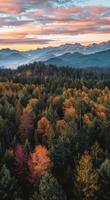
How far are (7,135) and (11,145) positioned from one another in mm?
9261

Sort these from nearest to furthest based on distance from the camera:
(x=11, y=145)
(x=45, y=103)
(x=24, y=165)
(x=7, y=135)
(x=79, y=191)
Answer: (x=79, y=191) → (x=24, y=165) → (x=11, y=145) → (x=7, y=135) → (x=45, y=103)

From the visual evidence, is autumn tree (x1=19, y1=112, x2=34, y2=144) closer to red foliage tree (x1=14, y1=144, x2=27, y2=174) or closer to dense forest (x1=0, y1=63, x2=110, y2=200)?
dense forest (x1=0, y1=63, x2=110, y2=200)

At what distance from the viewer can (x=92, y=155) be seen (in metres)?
90.4

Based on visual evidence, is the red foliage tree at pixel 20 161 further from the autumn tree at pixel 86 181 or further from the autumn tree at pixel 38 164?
the autumn tree at pixel 86 181

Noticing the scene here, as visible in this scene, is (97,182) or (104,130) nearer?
(97,182)

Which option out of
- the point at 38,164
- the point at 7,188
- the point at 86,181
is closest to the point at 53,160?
the point at 38,164

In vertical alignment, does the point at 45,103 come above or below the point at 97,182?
below

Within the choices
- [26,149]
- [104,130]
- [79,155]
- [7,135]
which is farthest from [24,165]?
[104,130]

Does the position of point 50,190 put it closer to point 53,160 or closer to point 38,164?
point 38,164

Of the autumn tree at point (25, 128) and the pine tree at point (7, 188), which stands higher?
the pine tree at point (7, 188)

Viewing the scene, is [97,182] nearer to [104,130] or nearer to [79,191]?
[79,191]

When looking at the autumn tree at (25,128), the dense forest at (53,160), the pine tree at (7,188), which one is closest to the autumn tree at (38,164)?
the dense forest at (53,160)

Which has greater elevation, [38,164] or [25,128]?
[38,164]

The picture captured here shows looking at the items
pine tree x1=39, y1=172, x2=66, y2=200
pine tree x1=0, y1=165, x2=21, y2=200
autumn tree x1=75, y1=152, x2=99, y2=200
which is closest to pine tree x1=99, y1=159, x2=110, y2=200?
autumn tree x1=75, y1=152, x2=99, y2=200
